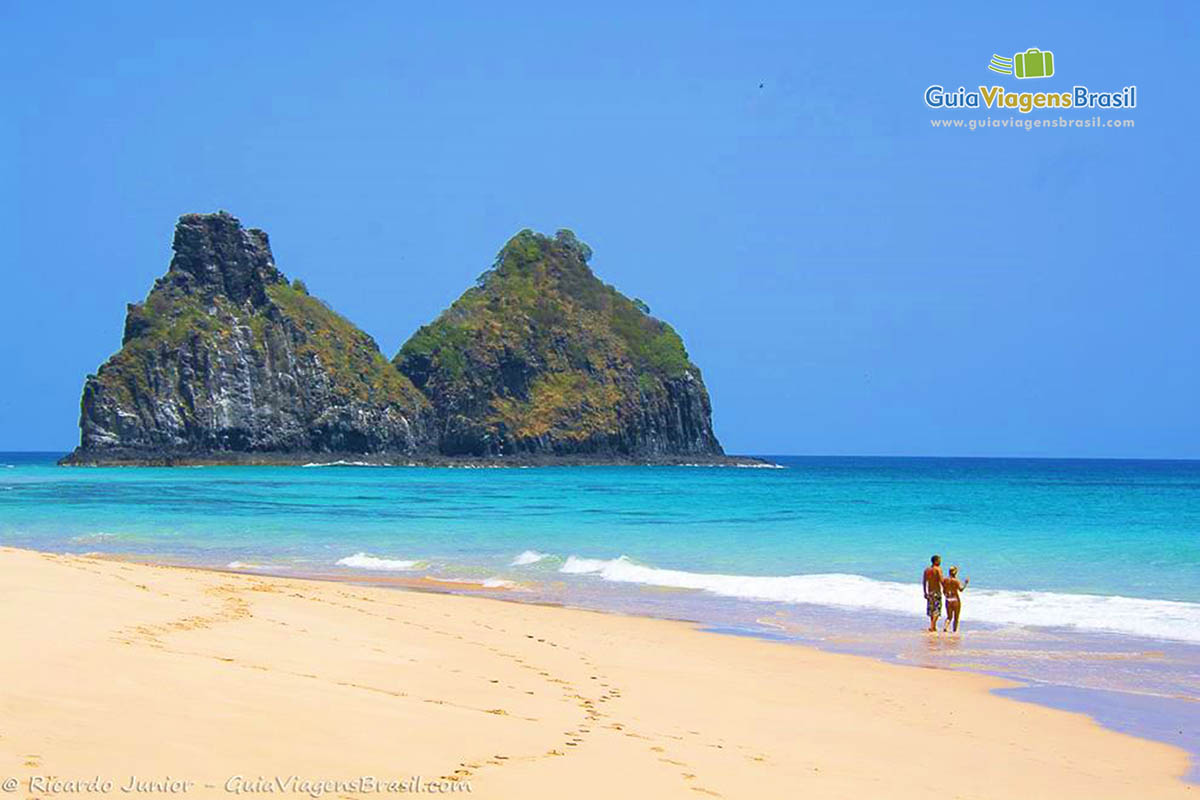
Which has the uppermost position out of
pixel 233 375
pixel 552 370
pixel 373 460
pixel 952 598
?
pixel 552 370

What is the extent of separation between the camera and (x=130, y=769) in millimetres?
5848

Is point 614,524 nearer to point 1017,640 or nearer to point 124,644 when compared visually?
point 1017,640

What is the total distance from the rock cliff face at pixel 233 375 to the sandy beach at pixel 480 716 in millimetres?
109879

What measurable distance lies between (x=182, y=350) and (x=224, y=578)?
10830 centimetres

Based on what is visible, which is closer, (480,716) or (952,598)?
(480,716)

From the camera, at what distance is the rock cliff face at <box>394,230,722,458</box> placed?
142000 mm

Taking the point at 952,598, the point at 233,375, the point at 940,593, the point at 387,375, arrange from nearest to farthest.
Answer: the point at 952,598
the point at 940,593
the point at 233,375
the point at 387,375

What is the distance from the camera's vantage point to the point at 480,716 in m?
8.41

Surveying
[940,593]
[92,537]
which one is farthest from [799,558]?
[92,537]

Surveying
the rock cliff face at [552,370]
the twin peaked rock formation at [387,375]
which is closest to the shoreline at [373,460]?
the twin peaked rock formation at [387,375]

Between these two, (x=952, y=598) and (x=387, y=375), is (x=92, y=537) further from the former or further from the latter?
(x=387, y=375)

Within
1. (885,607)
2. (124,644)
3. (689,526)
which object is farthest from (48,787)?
(689,526)

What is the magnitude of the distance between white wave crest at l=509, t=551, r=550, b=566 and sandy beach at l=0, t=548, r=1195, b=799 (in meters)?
11.8

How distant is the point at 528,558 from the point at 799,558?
6.54 m
